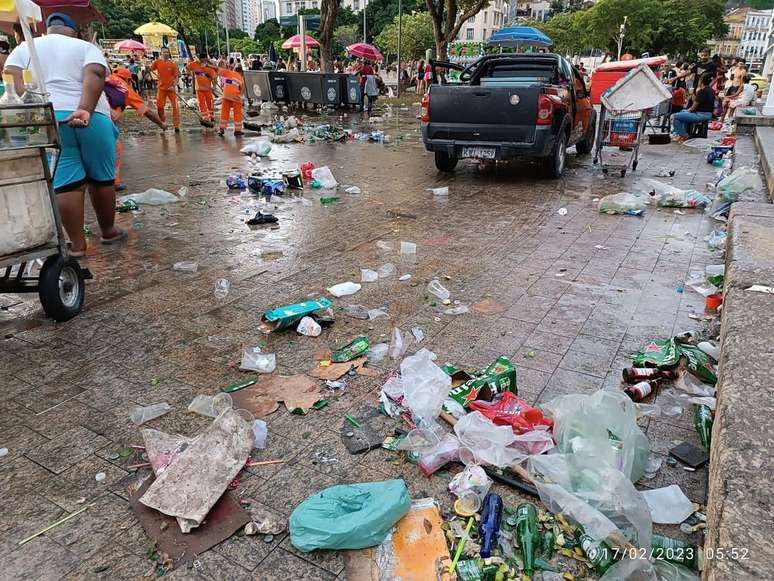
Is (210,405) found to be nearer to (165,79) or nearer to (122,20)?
(165,79)

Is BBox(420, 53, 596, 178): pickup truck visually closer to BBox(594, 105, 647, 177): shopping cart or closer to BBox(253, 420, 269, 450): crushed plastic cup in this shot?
BBox(594, 105, 647, 177): shopping cart

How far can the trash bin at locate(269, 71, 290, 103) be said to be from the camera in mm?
19312

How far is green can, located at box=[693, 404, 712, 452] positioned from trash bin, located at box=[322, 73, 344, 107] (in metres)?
18.0

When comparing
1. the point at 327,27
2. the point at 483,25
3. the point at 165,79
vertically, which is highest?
the point at 483,25

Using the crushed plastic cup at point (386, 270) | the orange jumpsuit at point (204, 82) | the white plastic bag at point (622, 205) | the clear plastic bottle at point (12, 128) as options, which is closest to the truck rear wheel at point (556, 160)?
the white plastic bag at point (622, 205)

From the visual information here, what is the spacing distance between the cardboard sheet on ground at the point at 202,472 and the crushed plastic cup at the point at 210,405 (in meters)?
0.29

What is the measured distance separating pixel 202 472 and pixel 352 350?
130 centimetres

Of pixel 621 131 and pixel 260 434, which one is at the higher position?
pixel 621 131

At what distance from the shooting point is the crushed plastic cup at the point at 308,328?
3.57 meters

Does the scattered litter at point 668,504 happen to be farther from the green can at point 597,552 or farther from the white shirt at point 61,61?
the white shirt at point 61,61

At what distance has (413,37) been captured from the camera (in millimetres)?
60688

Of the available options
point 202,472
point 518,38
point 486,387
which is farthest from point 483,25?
point 202,472

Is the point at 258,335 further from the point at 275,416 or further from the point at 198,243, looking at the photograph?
the point at 198,243

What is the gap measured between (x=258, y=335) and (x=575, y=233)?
3780 mm
